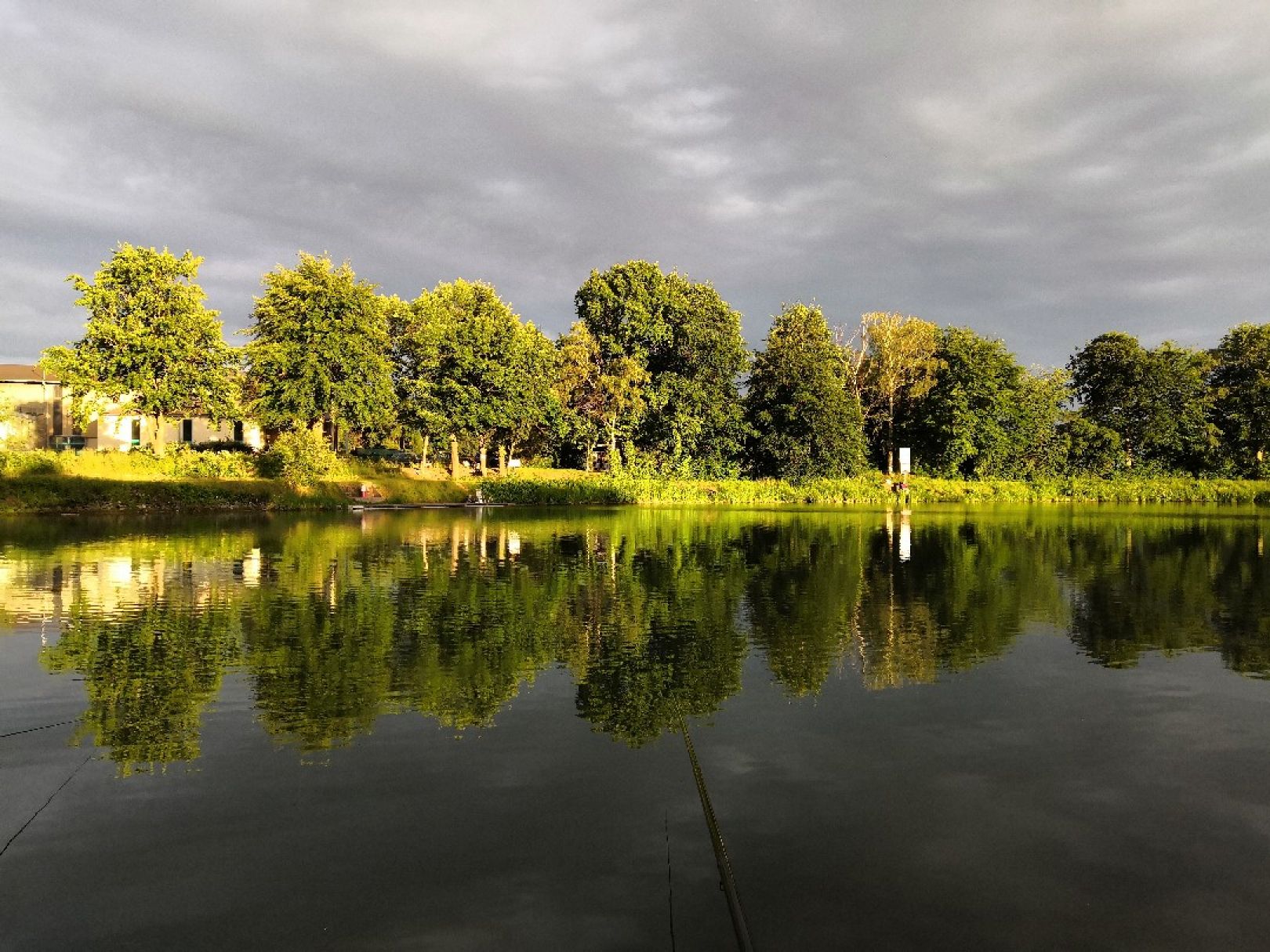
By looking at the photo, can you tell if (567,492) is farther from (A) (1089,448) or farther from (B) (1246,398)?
(B) (1246,398)

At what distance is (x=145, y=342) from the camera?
5122 cm

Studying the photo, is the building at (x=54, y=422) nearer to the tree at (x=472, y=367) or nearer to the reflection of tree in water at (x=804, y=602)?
the tree at (x=472, y=367)

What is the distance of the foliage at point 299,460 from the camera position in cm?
5103

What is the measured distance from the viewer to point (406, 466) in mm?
65688

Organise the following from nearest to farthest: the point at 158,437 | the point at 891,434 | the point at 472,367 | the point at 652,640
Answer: the point at 652,640, the point at 158,437, the point at 472,367, the point at 891,434

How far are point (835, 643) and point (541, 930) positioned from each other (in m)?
8.99

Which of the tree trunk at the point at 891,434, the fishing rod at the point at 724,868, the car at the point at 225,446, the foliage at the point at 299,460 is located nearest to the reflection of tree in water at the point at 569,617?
the fishing rod at the point at 724,868

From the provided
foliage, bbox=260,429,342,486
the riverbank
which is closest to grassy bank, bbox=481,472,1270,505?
the riverbank

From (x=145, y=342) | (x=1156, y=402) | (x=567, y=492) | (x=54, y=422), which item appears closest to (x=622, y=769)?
(x=567, y=492)

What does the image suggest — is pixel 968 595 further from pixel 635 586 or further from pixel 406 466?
pixel 406 466

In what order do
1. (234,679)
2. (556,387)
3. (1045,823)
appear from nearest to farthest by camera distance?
(1045,823) → (234,679) → (556,387)

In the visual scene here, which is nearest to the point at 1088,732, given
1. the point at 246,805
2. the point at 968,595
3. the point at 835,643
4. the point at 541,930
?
the point at 835,643

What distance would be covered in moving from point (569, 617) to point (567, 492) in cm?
4260

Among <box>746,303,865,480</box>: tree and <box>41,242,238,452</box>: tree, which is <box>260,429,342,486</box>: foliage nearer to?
<box>41,242,238,452</box>: tree
